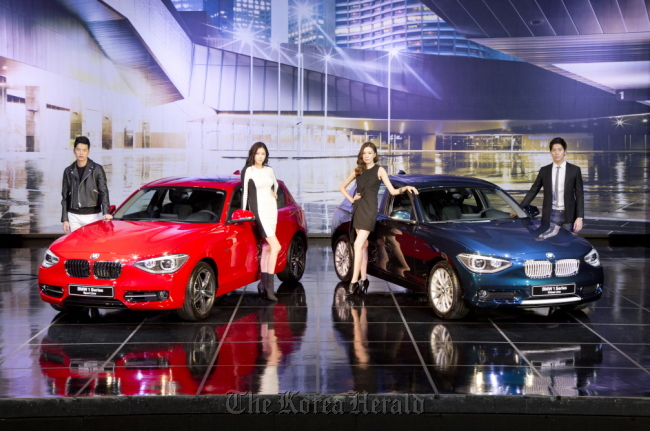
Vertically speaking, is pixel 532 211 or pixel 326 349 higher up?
pixel 532 211

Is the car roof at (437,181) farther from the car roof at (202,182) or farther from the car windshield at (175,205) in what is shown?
the car windshield at (175,205)

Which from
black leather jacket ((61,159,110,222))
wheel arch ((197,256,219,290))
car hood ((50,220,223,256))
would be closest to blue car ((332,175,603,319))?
wheel arch ((197,256,219,290))

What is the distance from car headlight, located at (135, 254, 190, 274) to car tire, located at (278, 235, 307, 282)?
2.47m

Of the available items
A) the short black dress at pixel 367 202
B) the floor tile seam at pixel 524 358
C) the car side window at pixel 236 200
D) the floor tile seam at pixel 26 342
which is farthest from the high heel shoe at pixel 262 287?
the floor tile seam at pixel 524 358

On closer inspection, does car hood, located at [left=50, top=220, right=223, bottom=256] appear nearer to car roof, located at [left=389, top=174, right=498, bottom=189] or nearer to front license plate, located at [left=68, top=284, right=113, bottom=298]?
front license plate, located at [left=68, top=284, right=113, bottom=298]

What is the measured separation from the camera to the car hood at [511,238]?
735cm

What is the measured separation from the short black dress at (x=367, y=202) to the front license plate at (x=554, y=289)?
213 cm

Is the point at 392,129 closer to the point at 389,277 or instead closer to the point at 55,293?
the point at 389,277

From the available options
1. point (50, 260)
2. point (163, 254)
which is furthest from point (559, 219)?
point (50, 260)

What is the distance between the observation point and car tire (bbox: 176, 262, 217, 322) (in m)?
7.37

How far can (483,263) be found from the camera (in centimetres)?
728

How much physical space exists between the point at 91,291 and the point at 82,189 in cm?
199

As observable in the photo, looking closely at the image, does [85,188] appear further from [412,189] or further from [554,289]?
[554,289]

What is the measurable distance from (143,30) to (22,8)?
218cm
